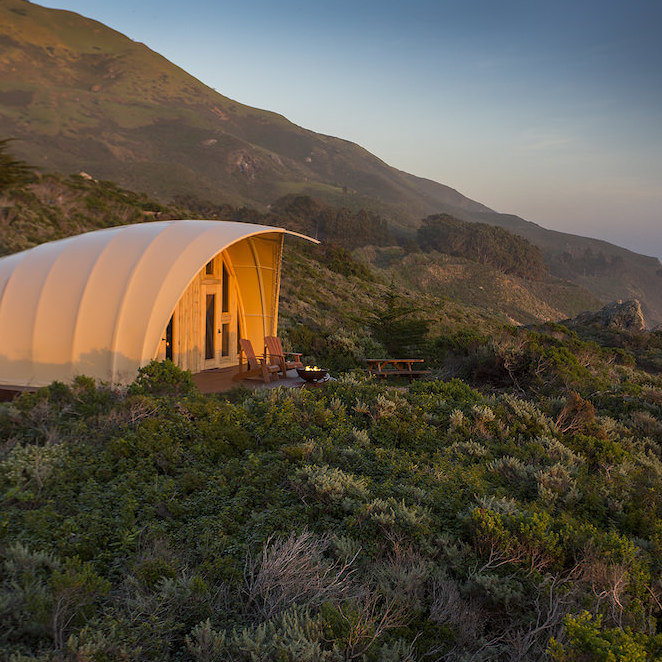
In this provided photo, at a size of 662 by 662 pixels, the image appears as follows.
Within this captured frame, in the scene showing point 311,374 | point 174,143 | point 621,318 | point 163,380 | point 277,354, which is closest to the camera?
point 163,380

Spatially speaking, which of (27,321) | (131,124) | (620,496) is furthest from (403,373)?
(131,124)

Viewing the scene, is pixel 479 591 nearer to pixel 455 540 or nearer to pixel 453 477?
pixel 455 540

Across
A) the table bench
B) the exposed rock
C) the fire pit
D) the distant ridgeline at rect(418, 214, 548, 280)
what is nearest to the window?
the fire pit

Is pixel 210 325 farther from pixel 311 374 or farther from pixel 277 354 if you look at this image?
pixel 311 374

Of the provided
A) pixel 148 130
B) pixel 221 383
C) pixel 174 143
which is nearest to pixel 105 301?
pixel 221 383

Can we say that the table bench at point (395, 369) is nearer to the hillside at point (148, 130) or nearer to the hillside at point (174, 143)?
the hillside at point (174, 143)

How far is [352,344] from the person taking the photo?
16344mm

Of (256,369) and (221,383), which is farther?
(256,369)

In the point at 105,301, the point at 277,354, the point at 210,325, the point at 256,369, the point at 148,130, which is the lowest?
the point at 256,369

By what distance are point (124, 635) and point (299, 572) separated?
1.29 m

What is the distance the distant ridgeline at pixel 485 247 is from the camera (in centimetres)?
7519

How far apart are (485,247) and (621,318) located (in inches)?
1924

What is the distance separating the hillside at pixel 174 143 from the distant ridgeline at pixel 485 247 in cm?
972

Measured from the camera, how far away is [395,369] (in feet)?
48.6
